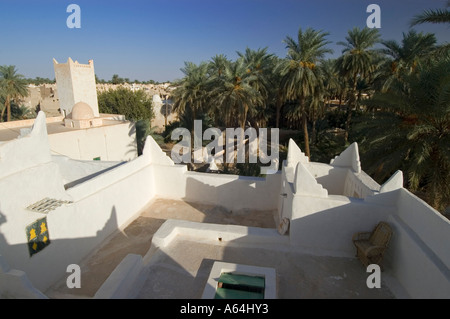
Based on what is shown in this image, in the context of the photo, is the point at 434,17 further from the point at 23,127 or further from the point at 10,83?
the point at 10,83

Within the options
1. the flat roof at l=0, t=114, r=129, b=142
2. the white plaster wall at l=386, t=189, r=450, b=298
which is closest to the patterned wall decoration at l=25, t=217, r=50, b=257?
the white plaster wall at l=386, t=189, r=450, b=298

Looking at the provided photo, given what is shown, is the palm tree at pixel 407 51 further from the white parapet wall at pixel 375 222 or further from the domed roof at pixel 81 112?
the domed roof at pixel 81 112

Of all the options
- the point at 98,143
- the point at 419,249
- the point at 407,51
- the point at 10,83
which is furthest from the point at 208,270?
the point at 10,83

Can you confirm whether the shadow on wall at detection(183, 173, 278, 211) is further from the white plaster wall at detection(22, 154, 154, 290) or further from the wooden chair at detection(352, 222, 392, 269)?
the wooden chair at detection(352, 222, 392, 269)

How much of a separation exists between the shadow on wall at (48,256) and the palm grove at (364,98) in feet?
30.6

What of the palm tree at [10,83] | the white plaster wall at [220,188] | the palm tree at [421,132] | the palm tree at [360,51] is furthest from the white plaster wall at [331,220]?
the palm tree at [10,83]

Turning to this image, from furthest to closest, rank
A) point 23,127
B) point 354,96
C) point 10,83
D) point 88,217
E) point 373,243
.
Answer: point 10,83 → point 354,96 → point 23,127 → point 88,217 → point 373,243

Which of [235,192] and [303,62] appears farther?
[303,62]

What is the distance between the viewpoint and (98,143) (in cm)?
1747

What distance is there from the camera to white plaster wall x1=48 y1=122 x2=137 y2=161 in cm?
1511

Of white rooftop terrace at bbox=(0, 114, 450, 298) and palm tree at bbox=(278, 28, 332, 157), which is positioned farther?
palm tree at bbox=(278, 28, 332, 157)

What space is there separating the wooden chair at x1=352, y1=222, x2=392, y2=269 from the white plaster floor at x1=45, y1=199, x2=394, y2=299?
0.91 feet

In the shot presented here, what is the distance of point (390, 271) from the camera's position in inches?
212

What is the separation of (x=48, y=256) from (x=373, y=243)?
7.46m
